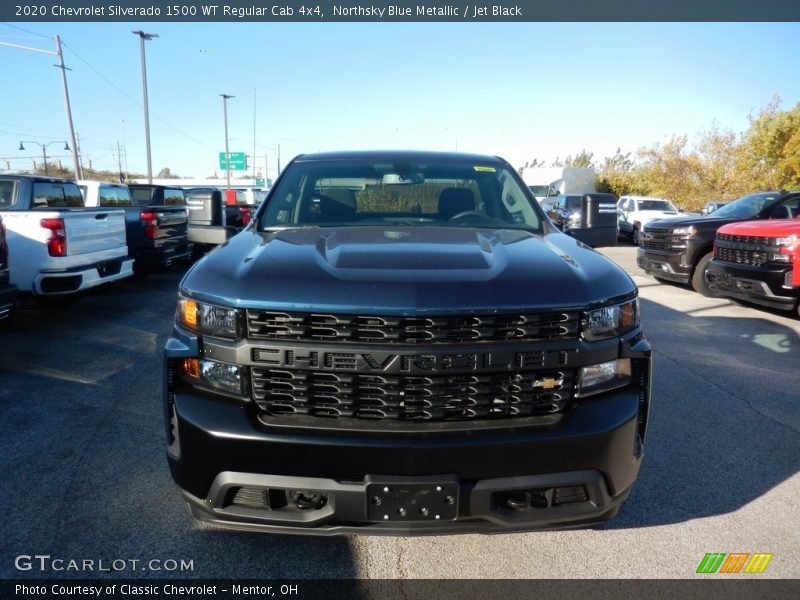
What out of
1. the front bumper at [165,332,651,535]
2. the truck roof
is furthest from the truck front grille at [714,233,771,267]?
the front bumper at [165,332,651,535]

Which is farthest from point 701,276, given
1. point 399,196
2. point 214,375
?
point 214,375

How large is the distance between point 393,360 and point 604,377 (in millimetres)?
834

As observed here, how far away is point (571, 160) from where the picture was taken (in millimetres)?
77500

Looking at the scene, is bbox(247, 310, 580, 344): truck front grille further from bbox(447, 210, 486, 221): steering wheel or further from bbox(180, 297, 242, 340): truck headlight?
bbox(447, 210, 486, 221): steering wheel

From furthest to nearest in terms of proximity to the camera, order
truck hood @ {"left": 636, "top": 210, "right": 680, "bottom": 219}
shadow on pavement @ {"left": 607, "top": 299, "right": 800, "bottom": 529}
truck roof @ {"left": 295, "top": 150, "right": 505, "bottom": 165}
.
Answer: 1. truck hood @ {"left": 636, "top": 210, "right": 680, "bottom": 219}
2. truck roof @ {"left": 295, "top": 150, "right": 505, "bottom": 165}
3. shadow on pavement @ {"left": 607, "top": 299, "right": 800, "bottom": 529}

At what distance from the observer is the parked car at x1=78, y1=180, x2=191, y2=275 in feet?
32.0

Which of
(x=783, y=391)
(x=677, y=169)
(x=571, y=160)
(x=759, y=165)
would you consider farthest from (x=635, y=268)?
(x=571, y=160)

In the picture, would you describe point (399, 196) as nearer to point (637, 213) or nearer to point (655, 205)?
point (637, 213)

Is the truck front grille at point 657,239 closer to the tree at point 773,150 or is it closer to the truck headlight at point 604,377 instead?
the truck headlight at point 604,377

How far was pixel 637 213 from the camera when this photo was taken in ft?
70.9

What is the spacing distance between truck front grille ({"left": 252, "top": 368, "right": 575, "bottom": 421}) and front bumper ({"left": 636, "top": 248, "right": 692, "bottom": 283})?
352 inches

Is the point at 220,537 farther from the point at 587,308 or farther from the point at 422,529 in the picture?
the point at 587,308

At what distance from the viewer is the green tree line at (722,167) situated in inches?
1217

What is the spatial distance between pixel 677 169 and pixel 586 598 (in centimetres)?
4162
